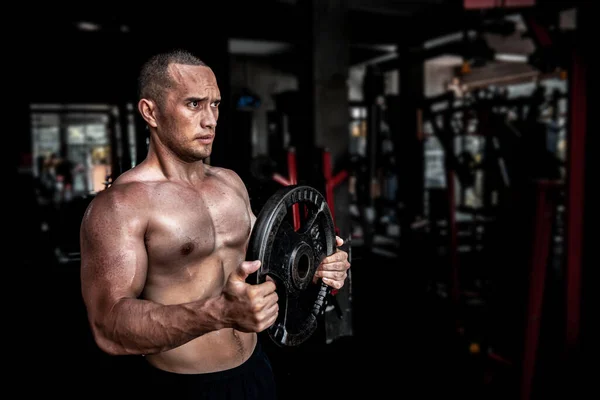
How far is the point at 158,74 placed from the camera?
3.79 feet

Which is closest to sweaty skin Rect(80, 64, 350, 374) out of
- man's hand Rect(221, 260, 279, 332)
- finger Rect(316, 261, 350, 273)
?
man's hand Rect(221, 260, 279, 332)

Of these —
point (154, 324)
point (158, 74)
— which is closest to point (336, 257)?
point (154, 324)

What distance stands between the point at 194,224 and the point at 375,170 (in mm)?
5332

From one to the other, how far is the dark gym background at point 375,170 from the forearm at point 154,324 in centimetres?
44

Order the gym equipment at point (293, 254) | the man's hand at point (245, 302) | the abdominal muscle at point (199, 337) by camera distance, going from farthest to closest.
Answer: the abdominal muscle at point (199, 337) → the gym equipment at point (293, 254) → the man's hand at point (245, 302)

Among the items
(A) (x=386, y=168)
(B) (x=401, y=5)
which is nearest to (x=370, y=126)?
(A) (x=386, y=168)

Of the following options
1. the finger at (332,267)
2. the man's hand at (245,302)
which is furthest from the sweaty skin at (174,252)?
the finger at (332,267)

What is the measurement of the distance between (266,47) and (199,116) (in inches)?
351

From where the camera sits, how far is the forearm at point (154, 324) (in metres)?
1.09

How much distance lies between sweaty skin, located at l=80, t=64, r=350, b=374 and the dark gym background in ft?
1.03

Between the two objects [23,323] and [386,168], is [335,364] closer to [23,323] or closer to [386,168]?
[23,323]

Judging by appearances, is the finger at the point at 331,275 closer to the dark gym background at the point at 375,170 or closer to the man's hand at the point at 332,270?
the man's hand at the point at 332,270

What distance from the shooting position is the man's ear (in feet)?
3.85

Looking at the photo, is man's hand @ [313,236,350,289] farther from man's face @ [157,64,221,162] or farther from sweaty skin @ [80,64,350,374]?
man's face @ [157,64,221,162]
